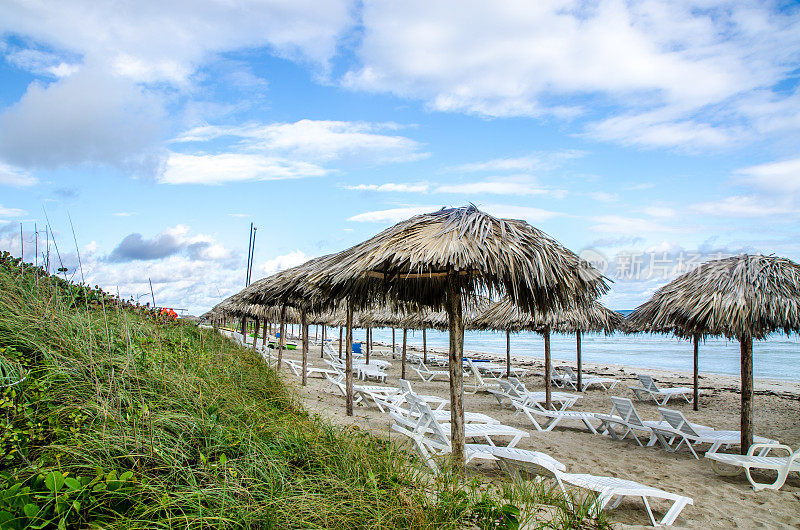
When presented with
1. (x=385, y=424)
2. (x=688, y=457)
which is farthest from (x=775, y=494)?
(x=385, y=424)

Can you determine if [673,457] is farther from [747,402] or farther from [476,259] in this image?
[476,259]

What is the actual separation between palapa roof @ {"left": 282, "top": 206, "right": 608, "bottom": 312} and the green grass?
1.66 meters

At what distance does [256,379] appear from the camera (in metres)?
6.86

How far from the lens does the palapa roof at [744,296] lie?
232 inches

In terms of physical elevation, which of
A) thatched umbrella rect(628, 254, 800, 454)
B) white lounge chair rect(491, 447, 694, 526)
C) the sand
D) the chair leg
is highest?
thatched umbrella rect(628, 254, 800, 454)

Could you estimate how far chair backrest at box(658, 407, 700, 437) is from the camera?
7.00 metres

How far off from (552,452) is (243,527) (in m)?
5.42

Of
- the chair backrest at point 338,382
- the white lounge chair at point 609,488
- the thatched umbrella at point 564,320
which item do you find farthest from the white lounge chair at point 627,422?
the chair backrest at point 338,382

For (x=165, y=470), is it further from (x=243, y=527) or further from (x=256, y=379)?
(x=256, y=379)

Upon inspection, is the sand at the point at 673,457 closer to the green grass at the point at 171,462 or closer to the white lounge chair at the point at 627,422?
the white lounge chair at the point at 627,422

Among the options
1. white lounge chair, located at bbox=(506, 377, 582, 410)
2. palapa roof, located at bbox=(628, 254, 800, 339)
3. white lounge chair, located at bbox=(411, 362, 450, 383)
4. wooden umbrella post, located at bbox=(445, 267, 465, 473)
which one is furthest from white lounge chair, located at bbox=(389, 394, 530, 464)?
white lounge chair, located at bbox=(411, 362, 450, 383)

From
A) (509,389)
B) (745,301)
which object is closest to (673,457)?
(745,301)

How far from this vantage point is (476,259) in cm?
423

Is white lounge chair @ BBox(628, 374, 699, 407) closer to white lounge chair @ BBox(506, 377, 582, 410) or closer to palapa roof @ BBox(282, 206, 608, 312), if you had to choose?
white lounge chair @ BBox(506, 377, 582, 410)
